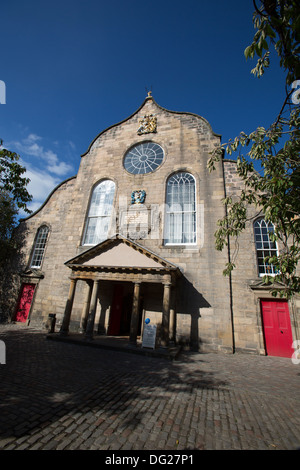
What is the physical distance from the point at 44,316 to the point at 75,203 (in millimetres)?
7709

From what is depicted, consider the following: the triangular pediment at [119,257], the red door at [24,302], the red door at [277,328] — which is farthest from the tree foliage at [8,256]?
the red door at [277,328]

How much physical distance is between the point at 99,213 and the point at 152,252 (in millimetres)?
6139

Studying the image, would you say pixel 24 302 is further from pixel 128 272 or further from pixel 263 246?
pixel 263 246

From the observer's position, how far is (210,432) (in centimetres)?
341

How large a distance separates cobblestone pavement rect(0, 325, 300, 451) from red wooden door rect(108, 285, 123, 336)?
15.2 ft

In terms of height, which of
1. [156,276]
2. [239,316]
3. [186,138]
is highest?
[186,138]

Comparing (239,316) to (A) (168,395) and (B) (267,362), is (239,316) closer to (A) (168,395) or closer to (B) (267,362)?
(B) (267,362)

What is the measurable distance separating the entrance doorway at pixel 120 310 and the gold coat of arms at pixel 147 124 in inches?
434

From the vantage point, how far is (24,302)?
46.5ft

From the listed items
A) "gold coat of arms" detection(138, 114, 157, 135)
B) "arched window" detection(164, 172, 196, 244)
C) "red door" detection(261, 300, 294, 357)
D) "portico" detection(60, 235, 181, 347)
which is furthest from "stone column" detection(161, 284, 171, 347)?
"gold coat of arms" detection(138, 114, 157, 135)

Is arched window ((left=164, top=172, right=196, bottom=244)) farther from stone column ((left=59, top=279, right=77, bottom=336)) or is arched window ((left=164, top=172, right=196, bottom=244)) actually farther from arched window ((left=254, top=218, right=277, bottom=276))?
stone column ((left=59, top=279, right=77, bottom=336))

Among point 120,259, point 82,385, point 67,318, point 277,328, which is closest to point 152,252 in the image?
point 120,259

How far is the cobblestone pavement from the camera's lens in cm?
311
